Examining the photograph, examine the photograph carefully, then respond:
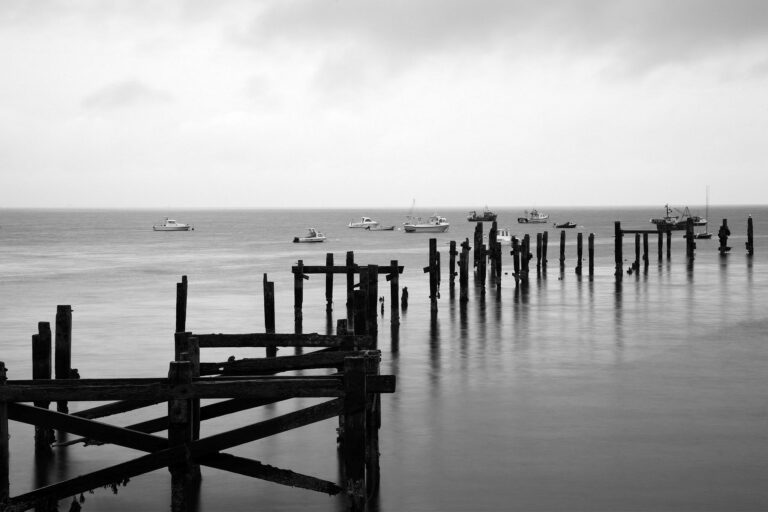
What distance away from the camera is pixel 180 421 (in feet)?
33.0

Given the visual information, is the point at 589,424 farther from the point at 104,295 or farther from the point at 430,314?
the point at 104,295

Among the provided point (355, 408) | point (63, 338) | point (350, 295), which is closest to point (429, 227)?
point (350, 295)

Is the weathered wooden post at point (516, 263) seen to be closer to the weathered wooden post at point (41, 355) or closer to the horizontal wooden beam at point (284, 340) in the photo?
the horizontal wooden beam at point (284, 340)

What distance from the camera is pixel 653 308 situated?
33.8 meters

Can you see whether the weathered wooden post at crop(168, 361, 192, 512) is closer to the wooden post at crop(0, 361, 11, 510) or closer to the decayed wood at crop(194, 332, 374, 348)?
the wooden post at crop(0, 361, 11, 510)

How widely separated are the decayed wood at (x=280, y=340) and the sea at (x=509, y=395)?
1.78 m

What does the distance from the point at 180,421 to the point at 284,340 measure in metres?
3.59

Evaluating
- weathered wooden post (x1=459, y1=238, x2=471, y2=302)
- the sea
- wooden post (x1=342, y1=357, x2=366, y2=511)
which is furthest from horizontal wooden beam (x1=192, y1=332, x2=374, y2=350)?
weathered wooden post (x1=459, y1=238, x2=471, y2=302)

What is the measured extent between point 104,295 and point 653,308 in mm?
23611

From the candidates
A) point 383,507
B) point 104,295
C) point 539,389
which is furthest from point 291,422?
point 104,295

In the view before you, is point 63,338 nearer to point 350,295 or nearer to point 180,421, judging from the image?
point 180,421

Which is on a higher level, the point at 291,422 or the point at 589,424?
the point at 291,422

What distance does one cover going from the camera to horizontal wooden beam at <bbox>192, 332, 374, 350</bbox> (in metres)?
13.3

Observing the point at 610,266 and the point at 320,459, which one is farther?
the point at 610,266
